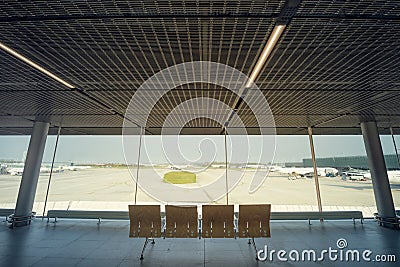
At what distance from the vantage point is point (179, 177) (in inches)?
460

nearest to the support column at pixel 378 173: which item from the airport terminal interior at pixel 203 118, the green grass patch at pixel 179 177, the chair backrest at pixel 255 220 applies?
the airport terminal interior at pixel 203 118

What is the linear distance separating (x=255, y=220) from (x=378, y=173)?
16.4 feet

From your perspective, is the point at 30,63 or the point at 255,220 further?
the point at 255,220

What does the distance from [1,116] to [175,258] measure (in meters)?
6.48

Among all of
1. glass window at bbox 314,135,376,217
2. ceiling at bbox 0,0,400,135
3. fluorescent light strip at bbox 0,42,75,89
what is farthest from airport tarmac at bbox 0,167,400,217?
fluorescent light strip at bbox 0,42,75,89

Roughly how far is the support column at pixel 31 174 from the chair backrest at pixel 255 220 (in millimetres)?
6064

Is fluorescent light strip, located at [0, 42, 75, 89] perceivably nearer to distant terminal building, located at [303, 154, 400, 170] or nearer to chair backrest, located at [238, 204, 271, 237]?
chair backrest, located at [238, 204, 271, 237]

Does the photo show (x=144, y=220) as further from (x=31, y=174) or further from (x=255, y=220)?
(x=31, y=174)

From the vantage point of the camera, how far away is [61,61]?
2.87 meters

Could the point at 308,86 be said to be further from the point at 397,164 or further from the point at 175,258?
the point at 397,164

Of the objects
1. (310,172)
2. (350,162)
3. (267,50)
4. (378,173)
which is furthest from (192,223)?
(350,162)

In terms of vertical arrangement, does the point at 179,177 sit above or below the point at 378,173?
below

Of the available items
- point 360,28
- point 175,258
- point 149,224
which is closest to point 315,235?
point 175,258

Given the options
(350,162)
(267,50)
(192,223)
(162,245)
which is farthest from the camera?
(350,162)
